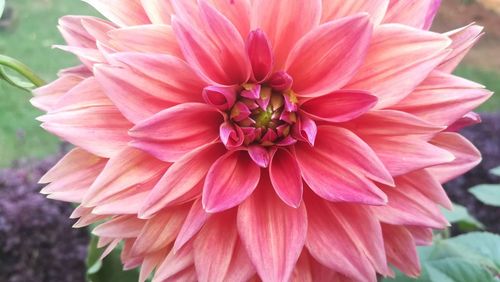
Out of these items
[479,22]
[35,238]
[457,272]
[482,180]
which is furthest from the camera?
[479,22]

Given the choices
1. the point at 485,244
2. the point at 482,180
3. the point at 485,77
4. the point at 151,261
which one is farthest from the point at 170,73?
the point at 485,77

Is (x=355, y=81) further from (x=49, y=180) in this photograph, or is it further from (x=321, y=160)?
(x=49, y=180)

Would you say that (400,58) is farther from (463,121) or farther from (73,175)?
(73,175)

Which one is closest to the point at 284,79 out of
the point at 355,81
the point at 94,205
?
the point at 355,81

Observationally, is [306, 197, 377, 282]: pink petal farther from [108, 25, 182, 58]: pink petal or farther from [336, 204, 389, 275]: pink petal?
[108, 25, 182, 58]: pink petal

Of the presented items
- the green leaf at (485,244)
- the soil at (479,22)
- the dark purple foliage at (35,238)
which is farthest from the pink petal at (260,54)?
the soil at (479,22)

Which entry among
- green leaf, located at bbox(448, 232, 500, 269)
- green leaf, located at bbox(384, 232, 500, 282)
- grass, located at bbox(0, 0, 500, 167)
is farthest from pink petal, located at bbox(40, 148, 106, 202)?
grass, located at bbox(0, 0, 500, 167)

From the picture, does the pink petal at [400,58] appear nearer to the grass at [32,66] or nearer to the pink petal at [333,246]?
the pink petal at [333,246]
